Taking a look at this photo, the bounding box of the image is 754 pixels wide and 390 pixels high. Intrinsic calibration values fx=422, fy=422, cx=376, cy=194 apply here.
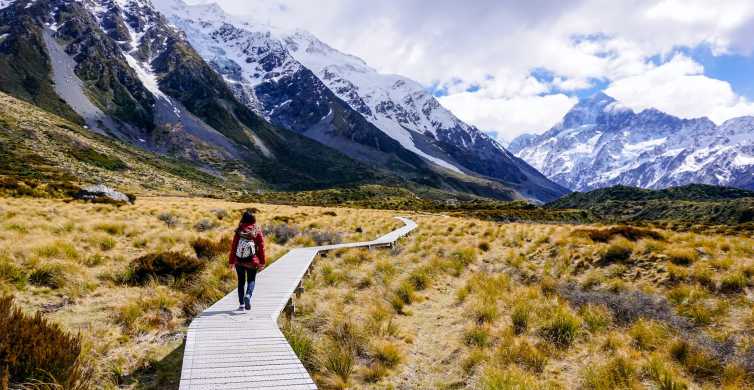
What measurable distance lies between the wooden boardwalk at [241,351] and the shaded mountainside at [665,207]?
8415cm

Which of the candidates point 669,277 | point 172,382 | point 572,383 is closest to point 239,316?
point 172,382

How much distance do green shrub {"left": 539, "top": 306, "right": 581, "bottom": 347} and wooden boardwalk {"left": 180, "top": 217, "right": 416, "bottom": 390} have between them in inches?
213

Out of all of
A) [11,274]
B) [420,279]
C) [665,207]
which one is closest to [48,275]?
[11,274]

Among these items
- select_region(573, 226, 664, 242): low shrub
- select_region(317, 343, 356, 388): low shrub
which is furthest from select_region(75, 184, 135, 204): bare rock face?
select_region(573, 226, 664, 242): low shrub

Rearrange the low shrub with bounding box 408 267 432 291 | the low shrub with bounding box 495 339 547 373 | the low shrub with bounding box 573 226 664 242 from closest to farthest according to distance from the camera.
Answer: the low shrub with bounding box 495 339 547 373
the low shrub with bounding box 408 267 432 291
the low shrub with bounding box 573 226 664 242

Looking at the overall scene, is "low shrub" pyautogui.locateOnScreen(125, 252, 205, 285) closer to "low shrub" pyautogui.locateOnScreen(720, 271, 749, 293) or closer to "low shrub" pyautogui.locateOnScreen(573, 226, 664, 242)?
"low shrub" pyautogui.locateOnScreen(720, 271, 749, 293)

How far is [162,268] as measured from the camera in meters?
12.0

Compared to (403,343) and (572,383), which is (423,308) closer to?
(403,343)

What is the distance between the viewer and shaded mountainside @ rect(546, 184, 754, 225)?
107688 mm

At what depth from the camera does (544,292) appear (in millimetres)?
11734

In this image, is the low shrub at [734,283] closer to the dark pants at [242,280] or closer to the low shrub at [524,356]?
the low shrub at [524,356]

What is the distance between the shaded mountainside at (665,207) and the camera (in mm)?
107688

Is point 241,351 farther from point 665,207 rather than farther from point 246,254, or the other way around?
point 665,207

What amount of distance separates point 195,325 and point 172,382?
1117mm
